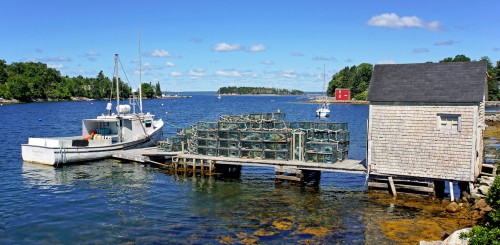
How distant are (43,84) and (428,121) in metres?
169

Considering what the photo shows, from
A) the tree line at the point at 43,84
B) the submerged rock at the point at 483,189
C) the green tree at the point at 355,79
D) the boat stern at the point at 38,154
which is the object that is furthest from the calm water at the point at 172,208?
the green tree at the point at 355,79

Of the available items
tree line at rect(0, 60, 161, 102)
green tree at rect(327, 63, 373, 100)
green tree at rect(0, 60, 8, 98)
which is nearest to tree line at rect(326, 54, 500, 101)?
green tree at rect(327, 63, 373, 100)

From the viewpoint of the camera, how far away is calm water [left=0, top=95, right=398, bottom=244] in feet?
55.5

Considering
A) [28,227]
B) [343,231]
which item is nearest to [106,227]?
[28,227]

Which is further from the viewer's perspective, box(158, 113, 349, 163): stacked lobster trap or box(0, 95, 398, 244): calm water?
box(158, 113, 349, 163): stacked lobster trap

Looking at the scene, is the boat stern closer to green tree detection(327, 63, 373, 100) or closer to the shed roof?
the shed roof

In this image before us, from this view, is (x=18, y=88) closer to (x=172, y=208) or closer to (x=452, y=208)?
(x=172, y=208)

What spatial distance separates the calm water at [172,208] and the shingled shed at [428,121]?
277 centimetres

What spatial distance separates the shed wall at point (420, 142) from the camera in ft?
64.4

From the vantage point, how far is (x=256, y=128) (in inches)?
1086

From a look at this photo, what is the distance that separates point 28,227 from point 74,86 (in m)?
175

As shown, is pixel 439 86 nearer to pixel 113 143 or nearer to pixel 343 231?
pixel 343 231

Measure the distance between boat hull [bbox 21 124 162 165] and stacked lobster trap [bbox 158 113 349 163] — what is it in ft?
23.8

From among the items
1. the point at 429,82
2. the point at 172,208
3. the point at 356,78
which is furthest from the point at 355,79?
the point at 172,208
